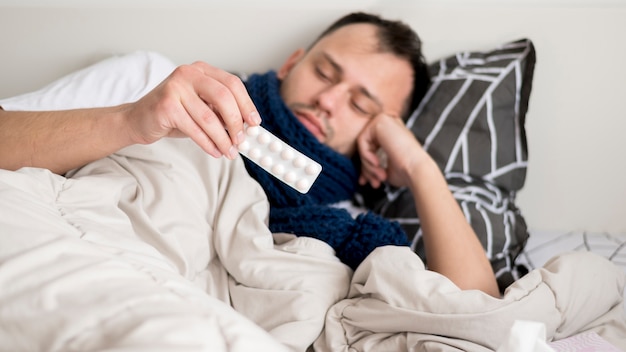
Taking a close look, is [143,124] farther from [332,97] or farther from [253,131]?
[332,97]

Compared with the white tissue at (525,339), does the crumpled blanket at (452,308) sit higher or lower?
lower

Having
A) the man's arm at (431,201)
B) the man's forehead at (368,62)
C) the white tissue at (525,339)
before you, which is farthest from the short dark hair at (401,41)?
the white tissue at (525,339)

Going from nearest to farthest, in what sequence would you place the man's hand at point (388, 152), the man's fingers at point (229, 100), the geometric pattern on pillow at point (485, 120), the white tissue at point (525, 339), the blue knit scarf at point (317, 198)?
the white tissue at point (525, 339) < the man's fingers at point (229, 100) < the blue knit scarf at point (317, 198) < the man's hand at point (388, 152) < the geometric pattern on pillow at point (485, 120)

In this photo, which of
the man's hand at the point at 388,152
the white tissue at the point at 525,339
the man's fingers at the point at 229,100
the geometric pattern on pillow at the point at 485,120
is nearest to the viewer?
the white tissue at the point at 525,339

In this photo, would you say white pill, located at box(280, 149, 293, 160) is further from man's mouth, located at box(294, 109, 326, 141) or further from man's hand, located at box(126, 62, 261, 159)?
man's mouth, located at box(294, 109, 326, 141)

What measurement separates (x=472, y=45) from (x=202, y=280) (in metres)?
A: 0.78

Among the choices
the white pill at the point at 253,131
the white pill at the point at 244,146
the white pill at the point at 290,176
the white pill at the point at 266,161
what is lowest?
the white pill at the point at 290,176

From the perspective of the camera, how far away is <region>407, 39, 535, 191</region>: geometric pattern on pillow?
3.83ft

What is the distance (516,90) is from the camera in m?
1.19

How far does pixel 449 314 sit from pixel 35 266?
47 centimetres

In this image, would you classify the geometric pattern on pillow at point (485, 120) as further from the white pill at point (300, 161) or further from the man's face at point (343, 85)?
the white pill at point (300, 161)

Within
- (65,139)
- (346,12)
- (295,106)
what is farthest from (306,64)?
(65,139)

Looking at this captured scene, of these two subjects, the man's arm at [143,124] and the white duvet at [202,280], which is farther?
the man's arm at [143,124]

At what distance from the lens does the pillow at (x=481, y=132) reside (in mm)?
1154
